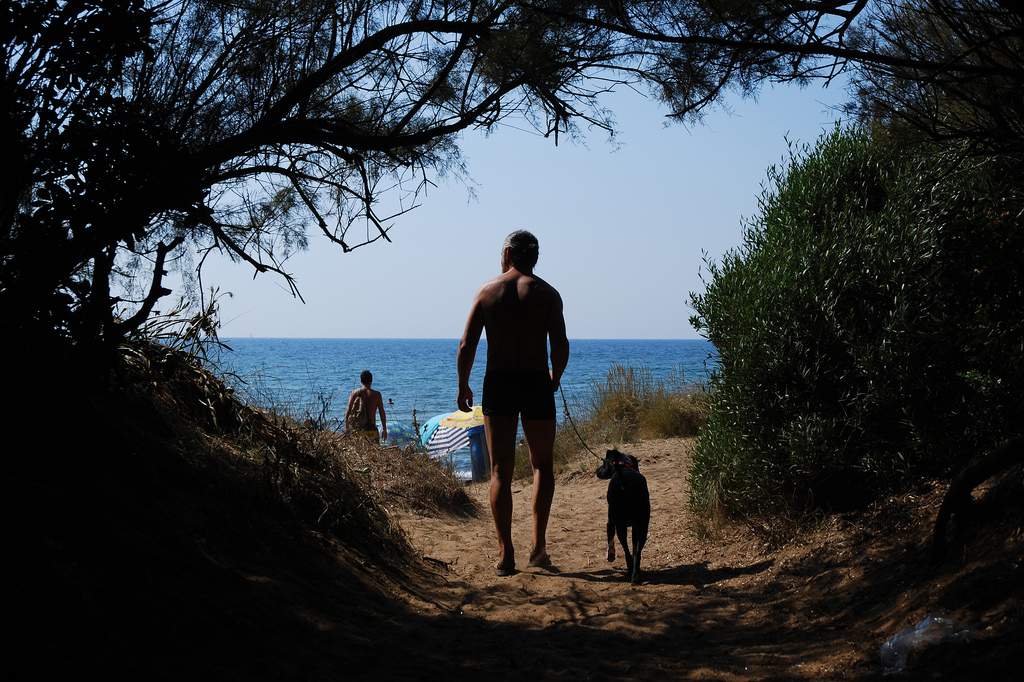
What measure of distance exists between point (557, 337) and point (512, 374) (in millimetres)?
401

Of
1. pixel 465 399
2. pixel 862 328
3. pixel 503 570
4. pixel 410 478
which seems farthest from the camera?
pixel 410 478

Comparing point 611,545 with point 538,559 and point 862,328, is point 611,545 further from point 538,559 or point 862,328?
point 862,328

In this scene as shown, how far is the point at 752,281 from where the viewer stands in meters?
4.84

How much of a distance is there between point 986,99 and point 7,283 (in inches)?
178

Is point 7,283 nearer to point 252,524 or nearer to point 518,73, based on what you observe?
point 252,524

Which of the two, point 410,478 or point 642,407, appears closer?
point 410,478

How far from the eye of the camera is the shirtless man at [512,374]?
444cm

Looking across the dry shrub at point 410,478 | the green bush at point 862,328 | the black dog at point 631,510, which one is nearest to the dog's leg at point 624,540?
the black dog at point 631,510

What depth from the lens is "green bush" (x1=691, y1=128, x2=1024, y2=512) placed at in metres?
3.71

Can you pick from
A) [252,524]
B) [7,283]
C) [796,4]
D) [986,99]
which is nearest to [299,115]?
[7,283]

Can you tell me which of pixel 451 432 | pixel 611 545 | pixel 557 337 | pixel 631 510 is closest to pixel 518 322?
pixel 557 337

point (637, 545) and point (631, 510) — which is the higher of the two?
point (631, 510)

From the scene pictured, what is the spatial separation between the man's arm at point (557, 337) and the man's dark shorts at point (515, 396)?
19cm

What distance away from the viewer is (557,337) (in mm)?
4559
